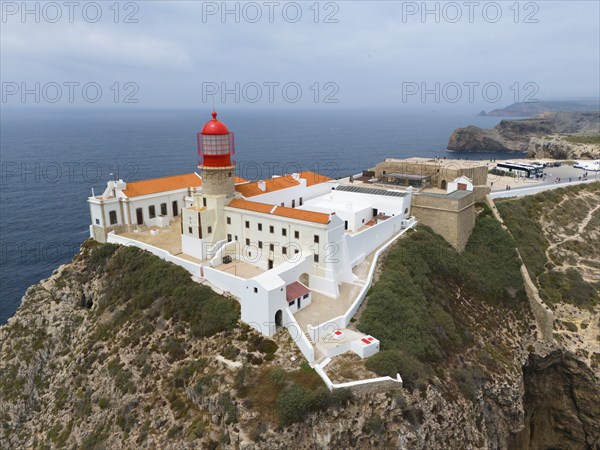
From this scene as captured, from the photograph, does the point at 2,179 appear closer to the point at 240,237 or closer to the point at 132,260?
the point at 132,260

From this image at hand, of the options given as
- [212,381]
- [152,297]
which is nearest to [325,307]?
[212,381]

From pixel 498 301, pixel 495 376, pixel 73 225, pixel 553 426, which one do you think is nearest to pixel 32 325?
pixel 73 225

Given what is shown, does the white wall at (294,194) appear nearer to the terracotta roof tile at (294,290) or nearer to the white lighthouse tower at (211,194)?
the white lighthouse tower at (211,194)

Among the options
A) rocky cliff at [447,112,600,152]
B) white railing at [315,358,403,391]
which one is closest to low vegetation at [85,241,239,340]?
white railing at [315,358,403,391]

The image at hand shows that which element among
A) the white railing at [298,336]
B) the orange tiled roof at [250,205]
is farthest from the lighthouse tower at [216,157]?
the white railing at [298,336]

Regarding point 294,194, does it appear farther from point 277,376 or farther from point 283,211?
point 277,376

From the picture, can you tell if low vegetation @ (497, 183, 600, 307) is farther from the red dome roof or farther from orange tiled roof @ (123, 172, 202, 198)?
orange tiled roof @ (123, 172, 202, 198)

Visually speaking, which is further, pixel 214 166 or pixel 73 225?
pixel 73 225
